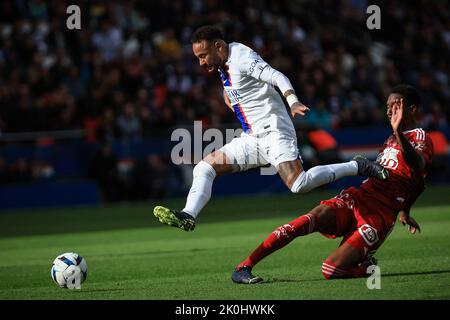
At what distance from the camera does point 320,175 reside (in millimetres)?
8594

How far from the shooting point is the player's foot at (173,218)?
319 inches

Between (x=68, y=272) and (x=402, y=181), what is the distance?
3.27 meters

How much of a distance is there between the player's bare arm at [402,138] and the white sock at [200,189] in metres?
1.95

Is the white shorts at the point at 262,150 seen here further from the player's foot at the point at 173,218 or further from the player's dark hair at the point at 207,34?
the player's dark hair at the point at 207,34

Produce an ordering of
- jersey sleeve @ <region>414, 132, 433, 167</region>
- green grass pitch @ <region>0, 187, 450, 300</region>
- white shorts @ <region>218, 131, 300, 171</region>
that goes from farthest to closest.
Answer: white shorts @ <region>218, 131, 300, 171</region>, jersey sleeve @ <region>414, 132, 433, 167</region>, green grass pitch @ <region>0, 187, 450, 300</region>

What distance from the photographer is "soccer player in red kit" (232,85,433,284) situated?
7.91 m

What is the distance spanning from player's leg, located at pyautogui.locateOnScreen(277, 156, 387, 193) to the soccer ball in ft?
7.26

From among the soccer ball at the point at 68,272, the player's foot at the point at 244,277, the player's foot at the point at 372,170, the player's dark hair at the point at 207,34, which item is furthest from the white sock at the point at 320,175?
the soccer ball at the point at 68,272

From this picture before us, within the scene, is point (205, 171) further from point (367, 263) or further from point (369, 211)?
point (367, 263)

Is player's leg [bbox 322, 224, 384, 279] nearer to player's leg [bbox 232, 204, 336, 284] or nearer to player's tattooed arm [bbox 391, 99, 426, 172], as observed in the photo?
player's leg [bbox 232, 204, 336, 284]

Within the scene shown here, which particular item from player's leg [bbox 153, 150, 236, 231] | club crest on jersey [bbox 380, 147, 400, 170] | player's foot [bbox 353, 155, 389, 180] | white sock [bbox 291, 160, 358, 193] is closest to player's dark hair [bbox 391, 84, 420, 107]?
club crest on jersey [bbox 380, 147, 400, 170]

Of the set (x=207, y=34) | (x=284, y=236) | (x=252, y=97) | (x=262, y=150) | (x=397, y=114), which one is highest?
(x=207, y=34)

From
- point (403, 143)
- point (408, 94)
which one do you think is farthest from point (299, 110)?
point (408, 94)
